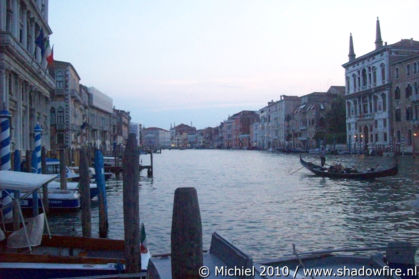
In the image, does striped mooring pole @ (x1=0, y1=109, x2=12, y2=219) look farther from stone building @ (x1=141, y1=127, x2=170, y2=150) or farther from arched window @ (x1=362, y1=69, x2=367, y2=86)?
stone building @ (x1=141, y1=127, x2=170, y2=150)

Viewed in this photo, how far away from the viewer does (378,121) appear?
152 feet

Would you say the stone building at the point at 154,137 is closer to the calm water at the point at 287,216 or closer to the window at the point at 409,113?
the window at the point at 409,113

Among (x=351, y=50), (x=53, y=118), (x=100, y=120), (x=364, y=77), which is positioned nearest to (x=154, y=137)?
(x=100, y=120)

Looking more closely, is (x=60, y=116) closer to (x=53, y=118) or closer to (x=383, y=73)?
(x=53, y=118)

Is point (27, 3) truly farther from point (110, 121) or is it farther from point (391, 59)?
point (110, 121)

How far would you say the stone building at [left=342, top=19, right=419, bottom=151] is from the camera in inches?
1745

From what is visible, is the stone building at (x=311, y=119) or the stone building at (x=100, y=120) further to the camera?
the stone building at (x=311, y=119)

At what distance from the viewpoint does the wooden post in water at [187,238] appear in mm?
3199

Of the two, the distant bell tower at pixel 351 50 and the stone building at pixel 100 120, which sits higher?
the distant bell tower at pixel 351 50

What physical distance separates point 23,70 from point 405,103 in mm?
33344

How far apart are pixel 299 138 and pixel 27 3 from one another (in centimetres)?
5756

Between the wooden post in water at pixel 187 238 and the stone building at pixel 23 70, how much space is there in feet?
46.2

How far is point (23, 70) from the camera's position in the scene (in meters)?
19.8

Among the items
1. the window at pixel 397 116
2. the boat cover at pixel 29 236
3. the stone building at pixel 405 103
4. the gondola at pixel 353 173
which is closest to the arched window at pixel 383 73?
the stone building at pixel 405 103
